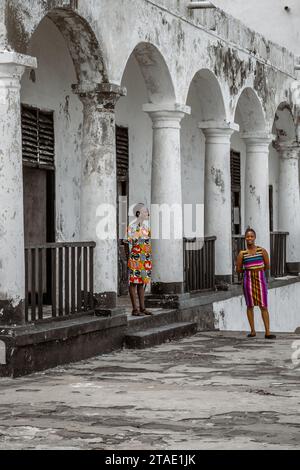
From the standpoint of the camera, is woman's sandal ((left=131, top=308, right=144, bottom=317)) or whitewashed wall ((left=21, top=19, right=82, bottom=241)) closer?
woman's sandal ((left=131, top=308, right=144, bottom=317))

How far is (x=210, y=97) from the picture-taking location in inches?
611

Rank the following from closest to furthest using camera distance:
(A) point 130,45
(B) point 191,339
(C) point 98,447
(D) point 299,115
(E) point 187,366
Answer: (C) point 98,447
(E) point 187,366
(A) point 130,45
(B) point 191,339
(D) point 299,115

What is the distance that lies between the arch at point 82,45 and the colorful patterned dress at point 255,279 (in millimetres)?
3091

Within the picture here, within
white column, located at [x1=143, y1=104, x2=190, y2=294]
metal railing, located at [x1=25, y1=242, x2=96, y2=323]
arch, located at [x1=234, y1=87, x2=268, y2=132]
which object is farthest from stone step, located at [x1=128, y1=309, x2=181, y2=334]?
arch, located at [x1=234, y1=87, x2=268, y2=132]

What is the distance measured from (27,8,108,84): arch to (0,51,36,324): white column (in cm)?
136

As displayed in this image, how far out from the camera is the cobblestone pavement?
716cm

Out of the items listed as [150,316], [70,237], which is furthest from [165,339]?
[70,237]

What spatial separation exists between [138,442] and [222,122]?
8.97 metres

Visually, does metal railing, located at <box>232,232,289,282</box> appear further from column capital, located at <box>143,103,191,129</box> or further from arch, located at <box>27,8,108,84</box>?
arch, located at <box>27,8,108,84</box>

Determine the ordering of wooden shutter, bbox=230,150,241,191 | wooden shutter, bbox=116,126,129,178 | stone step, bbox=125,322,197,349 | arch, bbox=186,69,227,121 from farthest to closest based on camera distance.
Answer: wooden shutter, bbox=230,150,241,191 < wooden shutter, bbox=116,126,129,178 < arch, bbox=186,69,227,121 < stone step, bbox=125,322,197,349

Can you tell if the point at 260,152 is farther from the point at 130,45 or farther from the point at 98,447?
the point at 98,447

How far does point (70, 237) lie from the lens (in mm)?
13797

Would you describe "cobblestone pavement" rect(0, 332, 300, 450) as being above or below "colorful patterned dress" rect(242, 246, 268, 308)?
below

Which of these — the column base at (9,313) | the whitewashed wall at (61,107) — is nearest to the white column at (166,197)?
the whitewashed wall at (61,107)
